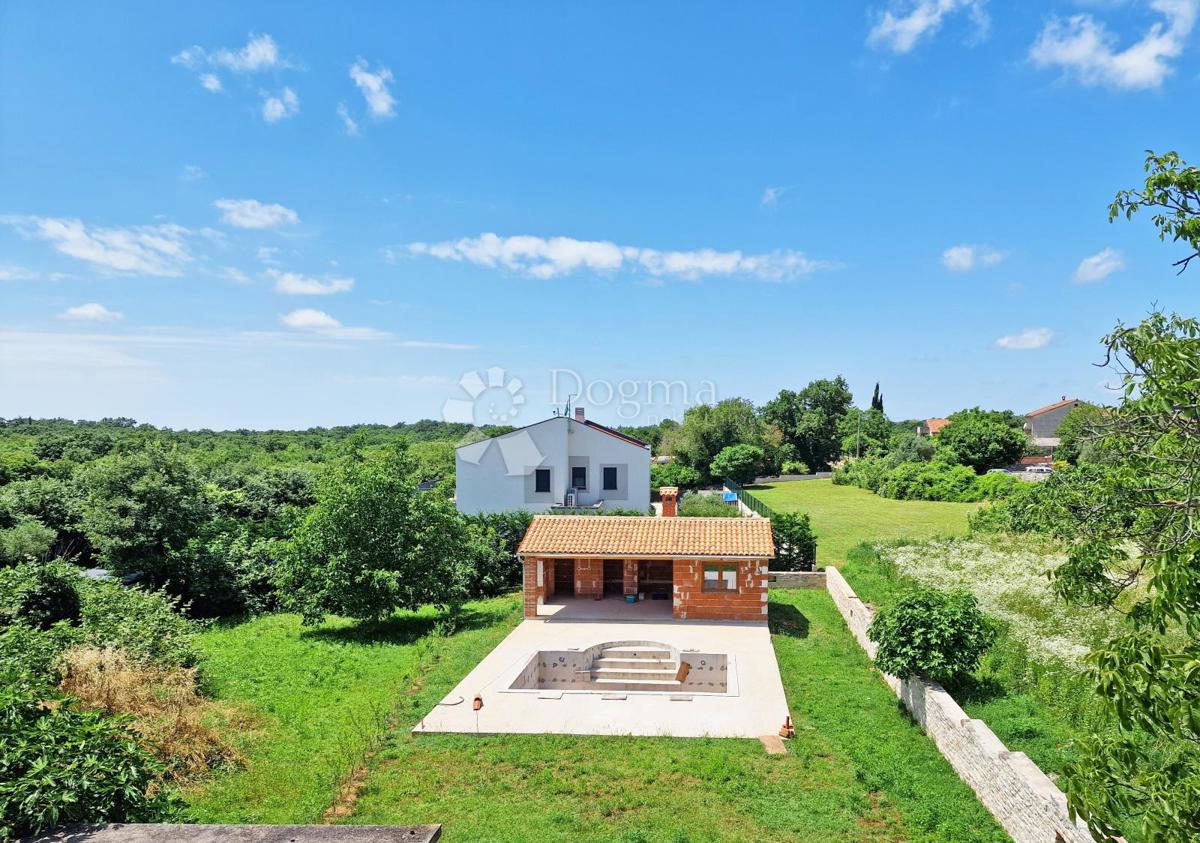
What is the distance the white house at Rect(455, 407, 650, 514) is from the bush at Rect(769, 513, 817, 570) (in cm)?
705

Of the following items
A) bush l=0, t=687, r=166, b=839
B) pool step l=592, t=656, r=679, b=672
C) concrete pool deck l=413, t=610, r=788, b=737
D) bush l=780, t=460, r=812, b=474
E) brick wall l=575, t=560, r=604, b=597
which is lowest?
pool step l=592, t=656, r=679, b=672

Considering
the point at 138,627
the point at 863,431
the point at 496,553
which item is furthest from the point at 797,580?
the point at 863,431

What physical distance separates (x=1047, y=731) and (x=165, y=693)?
14174 millimetres

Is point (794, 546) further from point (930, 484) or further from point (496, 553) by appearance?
point (930, 484)

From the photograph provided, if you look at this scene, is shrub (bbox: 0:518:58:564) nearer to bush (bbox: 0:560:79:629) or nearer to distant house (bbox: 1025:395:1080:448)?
bush (bbox: 0:560:79:629)

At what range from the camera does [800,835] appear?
8.66 meters

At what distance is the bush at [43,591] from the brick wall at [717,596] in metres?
14.9

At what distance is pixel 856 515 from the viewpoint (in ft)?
128

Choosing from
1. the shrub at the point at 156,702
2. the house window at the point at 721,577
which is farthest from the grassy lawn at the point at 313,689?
the house window at the point at 721,577

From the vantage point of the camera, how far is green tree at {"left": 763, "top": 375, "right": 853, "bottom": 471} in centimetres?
6794

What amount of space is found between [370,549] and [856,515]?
29.0 meters

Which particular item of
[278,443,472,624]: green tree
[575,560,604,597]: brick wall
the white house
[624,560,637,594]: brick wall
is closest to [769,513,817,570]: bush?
[624,560,637,594]: brick wall

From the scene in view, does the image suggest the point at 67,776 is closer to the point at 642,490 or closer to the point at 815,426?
the point at 642,490

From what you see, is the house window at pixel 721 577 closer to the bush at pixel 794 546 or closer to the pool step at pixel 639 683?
the pool step at pixel 639 683
